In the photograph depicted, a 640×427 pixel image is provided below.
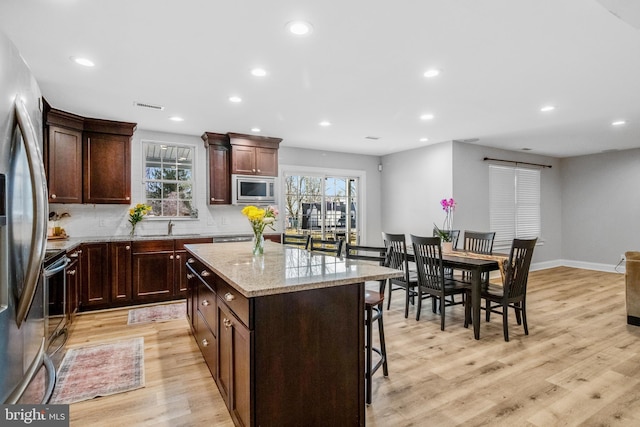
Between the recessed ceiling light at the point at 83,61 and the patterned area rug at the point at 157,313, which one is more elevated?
the recessed ceiling light at the point at 83,61

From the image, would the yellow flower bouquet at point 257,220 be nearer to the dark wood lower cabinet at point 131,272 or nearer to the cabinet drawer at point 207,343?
the cabinet drawer at point 207,343

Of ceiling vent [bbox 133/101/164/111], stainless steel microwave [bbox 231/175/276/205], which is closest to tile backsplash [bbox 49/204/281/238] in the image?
stainless steel microwave [bbox 231/175/276/205]

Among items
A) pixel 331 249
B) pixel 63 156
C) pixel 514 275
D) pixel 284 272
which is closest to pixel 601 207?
pixel 514 275

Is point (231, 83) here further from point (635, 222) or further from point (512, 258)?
point (635, 222)

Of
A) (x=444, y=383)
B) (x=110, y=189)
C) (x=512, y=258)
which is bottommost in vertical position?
(x=444, y=383)

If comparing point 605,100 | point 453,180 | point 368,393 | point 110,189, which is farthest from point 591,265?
point 110,189

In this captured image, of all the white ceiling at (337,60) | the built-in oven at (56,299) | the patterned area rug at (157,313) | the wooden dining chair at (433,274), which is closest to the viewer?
the white ceiling at (337,60)

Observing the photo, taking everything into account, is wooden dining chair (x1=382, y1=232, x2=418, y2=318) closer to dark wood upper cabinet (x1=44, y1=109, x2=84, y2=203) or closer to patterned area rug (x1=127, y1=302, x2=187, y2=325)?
patterned area rug (x1=127, y1=302, x2=187, y2=325)

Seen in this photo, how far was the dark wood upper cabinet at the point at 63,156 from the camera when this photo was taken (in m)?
4.01

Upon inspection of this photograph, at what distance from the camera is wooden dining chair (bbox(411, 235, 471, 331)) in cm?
358

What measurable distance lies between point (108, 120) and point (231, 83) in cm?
229

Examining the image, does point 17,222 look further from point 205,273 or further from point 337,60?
point 337,60

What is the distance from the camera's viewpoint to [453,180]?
5773 mm

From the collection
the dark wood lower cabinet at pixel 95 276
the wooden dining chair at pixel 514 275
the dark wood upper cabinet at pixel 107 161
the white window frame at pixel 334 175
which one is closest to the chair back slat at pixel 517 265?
the wooden dining chair at pixel 514 275
